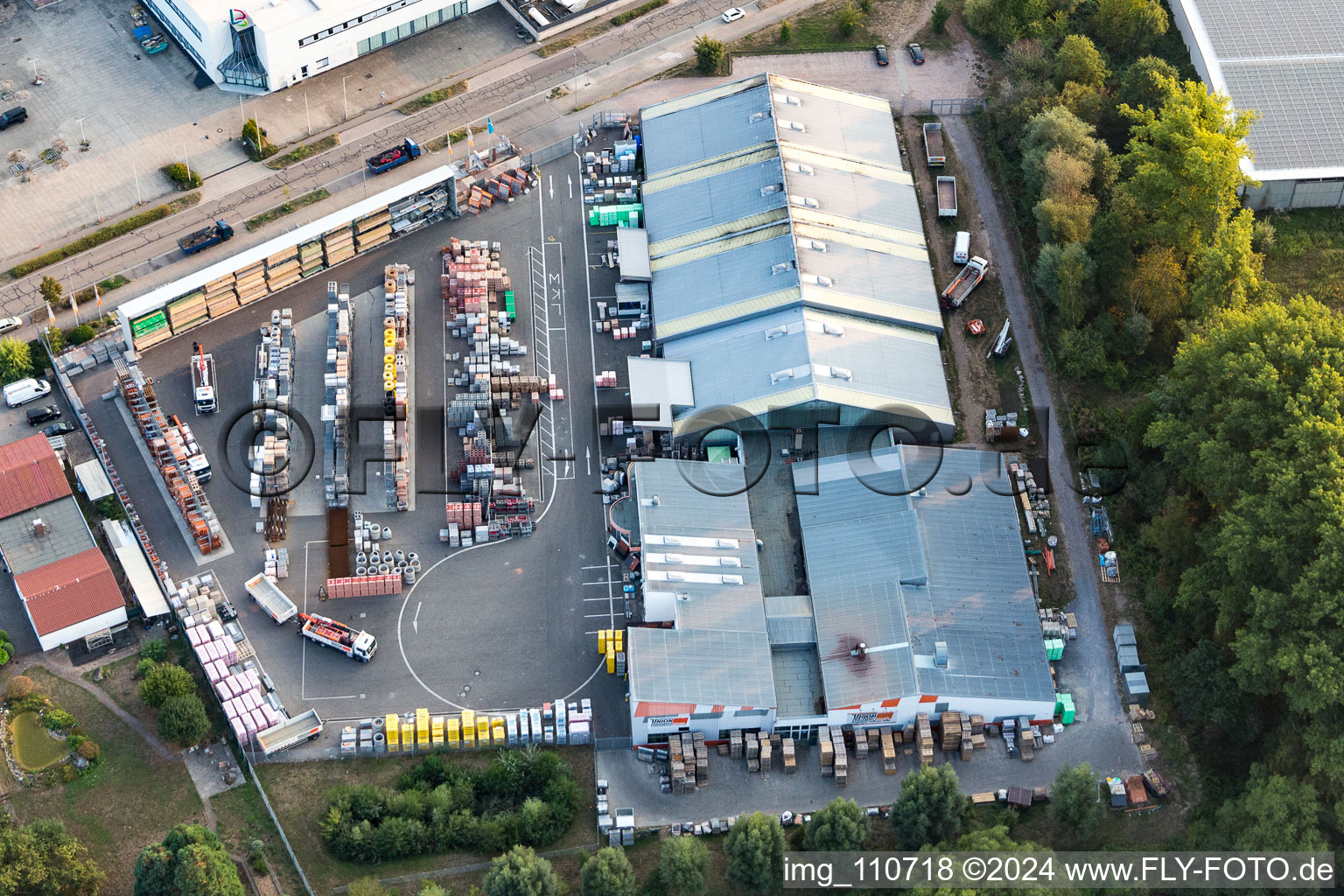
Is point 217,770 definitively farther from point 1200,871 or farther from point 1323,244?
point 1323,244

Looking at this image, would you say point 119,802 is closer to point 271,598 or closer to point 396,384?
point 271,598

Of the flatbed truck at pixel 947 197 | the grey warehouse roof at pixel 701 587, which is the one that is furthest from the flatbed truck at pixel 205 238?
the flatbed truck at pixel 947 197

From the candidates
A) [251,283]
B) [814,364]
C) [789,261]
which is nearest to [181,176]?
[251,283]

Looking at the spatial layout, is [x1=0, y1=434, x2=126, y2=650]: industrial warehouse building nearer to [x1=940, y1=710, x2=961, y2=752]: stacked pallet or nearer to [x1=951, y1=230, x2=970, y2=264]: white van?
[x1=940, y1=710, x2=961, y2=752]: stacked pallet

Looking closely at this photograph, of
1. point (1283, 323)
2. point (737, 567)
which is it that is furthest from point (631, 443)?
point (1283, 323)

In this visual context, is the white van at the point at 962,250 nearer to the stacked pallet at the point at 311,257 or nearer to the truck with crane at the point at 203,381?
the stacked pallet at the point at 311,257

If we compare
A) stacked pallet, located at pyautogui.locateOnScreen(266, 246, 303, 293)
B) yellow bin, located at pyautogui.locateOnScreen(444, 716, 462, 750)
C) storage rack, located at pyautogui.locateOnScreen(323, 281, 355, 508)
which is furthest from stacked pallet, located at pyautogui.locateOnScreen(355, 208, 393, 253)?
yellow bin, located at pyautogui.locateOnScreen(444, 716, 462, 750)
